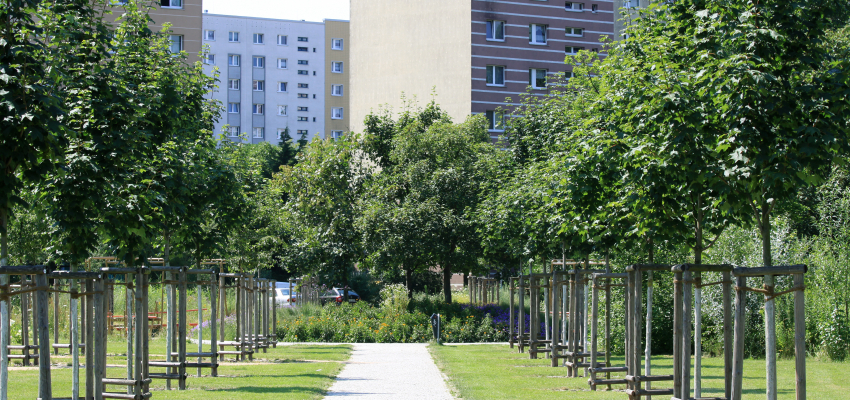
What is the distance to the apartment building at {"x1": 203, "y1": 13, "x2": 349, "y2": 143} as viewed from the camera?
8656 centimetres

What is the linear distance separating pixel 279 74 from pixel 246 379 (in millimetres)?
77260

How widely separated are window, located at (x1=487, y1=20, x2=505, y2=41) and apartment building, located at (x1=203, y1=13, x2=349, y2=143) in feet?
110

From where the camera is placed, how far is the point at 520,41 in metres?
57.6

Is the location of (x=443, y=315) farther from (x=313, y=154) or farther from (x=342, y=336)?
(x=313, y=154)

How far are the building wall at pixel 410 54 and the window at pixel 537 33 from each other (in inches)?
189

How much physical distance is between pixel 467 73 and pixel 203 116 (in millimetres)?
37344

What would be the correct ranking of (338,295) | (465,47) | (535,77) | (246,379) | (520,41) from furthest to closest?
1. (535,77)
2. (520,41)
3. (465,47)
4. (338,295)
5. (246,379)

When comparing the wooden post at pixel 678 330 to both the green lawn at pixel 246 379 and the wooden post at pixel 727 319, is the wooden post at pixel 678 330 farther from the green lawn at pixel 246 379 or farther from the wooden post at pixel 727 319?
the green lawn at pixel 246 379

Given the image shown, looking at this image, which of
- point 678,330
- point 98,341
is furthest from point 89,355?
point 678,330

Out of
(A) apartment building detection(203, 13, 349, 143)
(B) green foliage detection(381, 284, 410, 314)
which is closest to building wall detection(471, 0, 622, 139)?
(B) green foliage detection(381, 284, 410, 314)

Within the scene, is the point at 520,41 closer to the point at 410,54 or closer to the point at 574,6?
the point at 574,6

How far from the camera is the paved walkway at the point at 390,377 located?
13.6 m

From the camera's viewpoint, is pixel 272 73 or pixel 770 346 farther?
pixel 272 73

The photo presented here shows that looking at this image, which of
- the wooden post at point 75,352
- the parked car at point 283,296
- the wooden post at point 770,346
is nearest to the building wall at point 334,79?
the parked car at point 283,296
